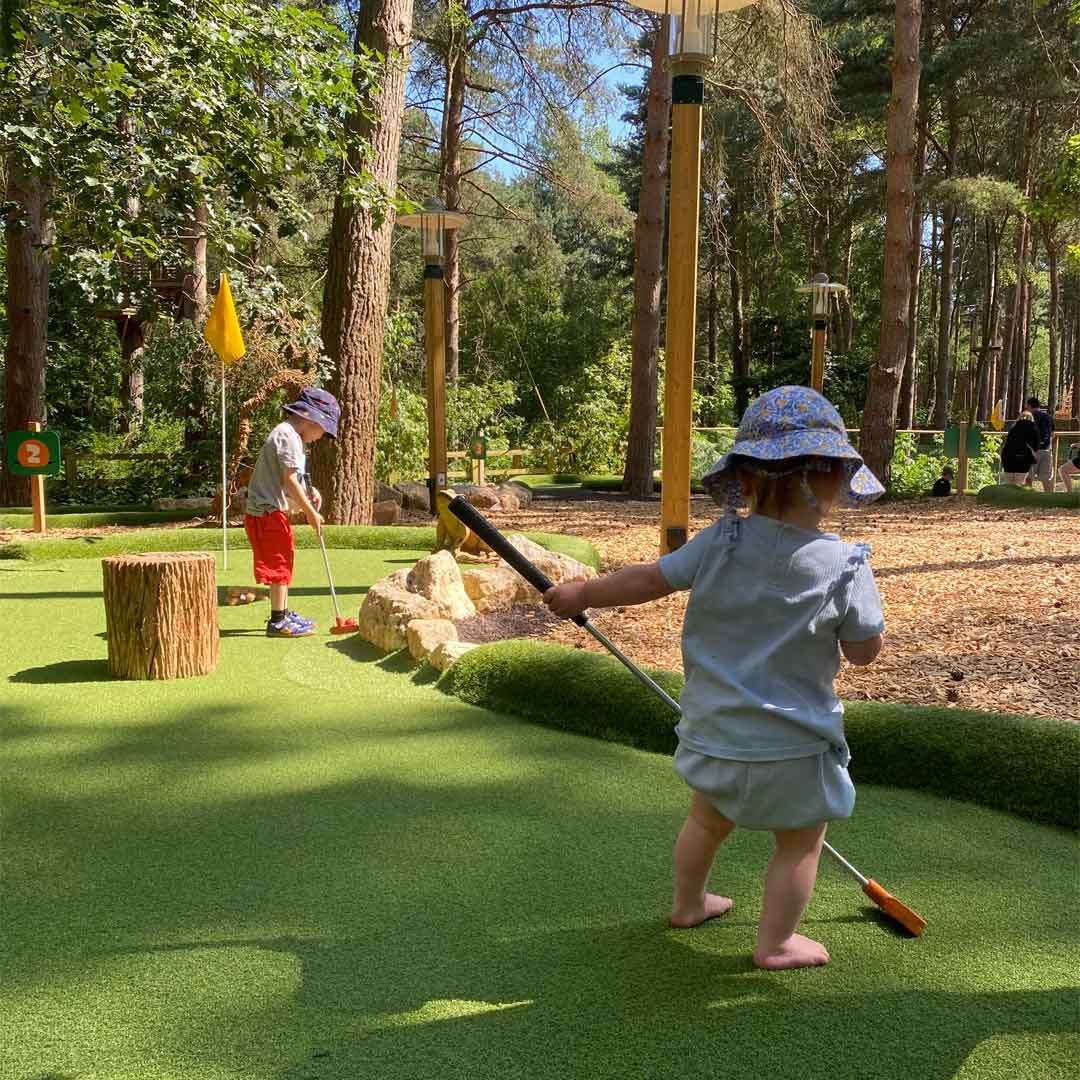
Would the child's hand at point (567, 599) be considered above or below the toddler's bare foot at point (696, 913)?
above

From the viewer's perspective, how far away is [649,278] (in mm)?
15938

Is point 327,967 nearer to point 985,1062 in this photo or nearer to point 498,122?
point 985,1062

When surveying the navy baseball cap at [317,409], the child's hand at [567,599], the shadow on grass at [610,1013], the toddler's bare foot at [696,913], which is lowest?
the shadow on grass at [610,1013]

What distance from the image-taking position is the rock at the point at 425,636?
5160 millimetres

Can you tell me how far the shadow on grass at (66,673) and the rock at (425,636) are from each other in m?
1.44

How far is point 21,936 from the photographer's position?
2.42 meters

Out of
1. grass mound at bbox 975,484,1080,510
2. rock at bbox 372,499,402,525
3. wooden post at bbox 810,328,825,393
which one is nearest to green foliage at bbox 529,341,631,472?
wooden post at bbox 810,328,825,393

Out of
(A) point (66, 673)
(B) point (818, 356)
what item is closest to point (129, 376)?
(B) point (818, 356)

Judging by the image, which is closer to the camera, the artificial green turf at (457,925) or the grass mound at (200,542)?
the artificial green turf at (457,925)

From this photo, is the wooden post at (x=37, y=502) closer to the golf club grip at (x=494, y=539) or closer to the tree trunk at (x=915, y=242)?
the golf club grip at (x=494, y=539)

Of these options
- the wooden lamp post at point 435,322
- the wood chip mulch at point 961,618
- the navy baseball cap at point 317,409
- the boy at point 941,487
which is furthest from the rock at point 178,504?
the boy at point 941,487

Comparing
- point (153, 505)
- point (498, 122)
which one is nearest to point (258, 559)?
point (153, 505)

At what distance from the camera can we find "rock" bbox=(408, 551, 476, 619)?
5.99 meters

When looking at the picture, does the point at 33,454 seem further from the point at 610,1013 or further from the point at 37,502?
the point at 610,1013
